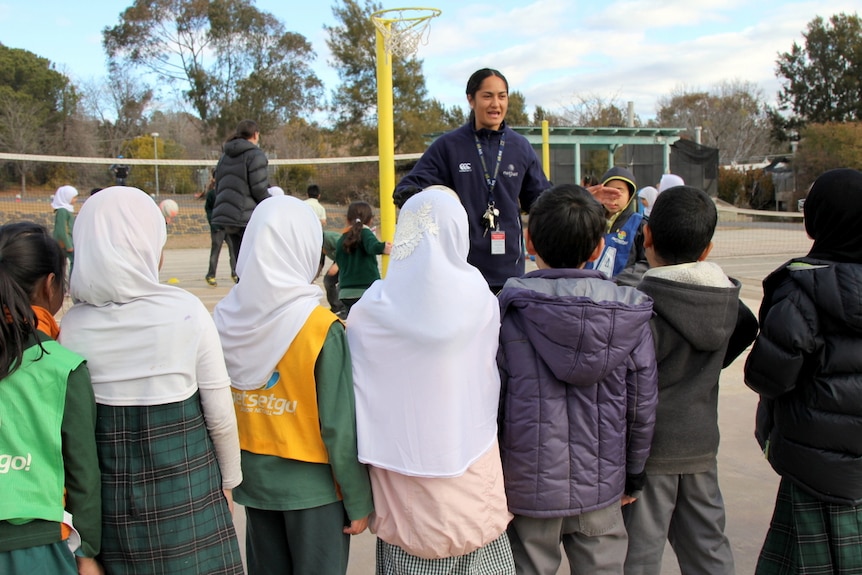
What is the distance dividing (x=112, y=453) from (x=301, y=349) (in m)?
0.61

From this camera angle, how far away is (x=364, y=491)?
2.21 meters

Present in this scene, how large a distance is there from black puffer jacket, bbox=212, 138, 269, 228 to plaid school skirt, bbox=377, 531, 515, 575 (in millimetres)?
5294

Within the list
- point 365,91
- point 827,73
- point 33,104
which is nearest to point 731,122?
point 827,73

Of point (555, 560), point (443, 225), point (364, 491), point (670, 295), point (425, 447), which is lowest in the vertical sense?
point (555, 560)

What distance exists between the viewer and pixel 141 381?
1.97m

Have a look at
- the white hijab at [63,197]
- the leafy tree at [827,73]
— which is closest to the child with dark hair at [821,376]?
the white hijab at [63,197]

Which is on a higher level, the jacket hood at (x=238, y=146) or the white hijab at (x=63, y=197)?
the jacket hood at (x=238, y=146)

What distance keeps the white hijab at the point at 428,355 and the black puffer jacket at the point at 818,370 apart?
0.97 meters

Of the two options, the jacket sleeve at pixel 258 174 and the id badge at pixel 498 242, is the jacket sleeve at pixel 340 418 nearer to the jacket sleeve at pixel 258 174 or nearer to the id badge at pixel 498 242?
Result: the id badge at pixel 498 242

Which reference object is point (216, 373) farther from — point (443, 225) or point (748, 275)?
point (748, 275)

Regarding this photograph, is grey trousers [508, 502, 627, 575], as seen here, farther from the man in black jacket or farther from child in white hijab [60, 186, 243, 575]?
the man in black jacket

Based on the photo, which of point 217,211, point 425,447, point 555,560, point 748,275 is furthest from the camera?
point 748,275

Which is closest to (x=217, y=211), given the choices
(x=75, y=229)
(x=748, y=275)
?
(x=75, y=229)

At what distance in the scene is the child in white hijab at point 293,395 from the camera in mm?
2164
